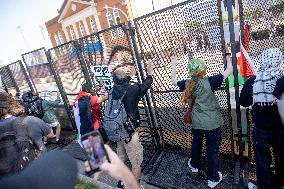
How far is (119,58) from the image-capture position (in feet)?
16.1

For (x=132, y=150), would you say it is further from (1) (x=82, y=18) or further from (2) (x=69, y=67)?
(1) (x=82, y=18)

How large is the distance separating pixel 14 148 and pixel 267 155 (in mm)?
3157

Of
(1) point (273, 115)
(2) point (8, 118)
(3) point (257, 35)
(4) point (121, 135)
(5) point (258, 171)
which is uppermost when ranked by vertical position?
(3) point (257, 35)

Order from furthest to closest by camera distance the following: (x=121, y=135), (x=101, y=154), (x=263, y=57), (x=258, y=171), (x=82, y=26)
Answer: (x=82, y=26) < (x=121, y=135) < (x=258, y=171) < (x=263, y=57) < (x=101, y=154)

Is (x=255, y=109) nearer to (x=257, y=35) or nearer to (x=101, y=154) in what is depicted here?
(x=257, y=35)

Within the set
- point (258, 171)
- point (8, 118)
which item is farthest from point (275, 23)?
point (8, 118)

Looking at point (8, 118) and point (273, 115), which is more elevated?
point (8, 118)

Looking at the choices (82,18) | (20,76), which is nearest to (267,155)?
(20,76)

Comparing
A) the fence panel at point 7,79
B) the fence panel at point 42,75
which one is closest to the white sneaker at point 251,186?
the fence panel at point 42,75

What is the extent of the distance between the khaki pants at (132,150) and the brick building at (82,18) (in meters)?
26.0

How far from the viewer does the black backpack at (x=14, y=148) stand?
2.91 meters

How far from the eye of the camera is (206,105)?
3.64 meters

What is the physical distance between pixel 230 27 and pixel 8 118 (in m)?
3.18

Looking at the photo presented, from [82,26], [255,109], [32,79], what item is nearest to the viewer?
[255,109]
